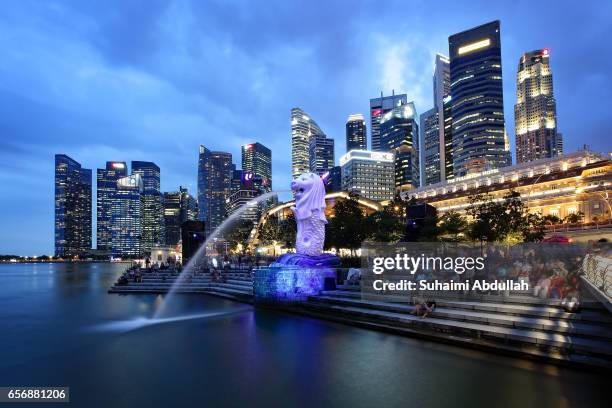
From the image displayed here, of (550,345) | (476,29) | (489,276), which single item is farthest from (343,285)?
(476,29)

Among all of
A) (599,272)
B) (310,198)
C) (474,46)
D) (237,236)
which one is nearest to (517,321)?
(599,272)

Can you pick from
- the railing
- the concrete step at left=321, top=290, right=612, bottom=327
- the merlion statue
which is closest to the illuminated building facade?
the merlion statue

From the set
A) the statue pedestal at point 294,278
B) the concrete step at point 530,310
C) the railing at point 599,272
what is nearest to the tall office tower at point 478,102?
the statue pedestal at point 294,278

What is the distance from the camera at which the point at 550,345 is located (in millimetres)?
9961

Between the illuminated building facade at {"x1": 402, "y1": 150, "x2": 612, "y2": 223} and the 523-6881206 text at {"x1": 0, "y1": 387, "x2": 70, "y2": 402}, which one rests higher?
the illuminated building facade at {"x1": 402, "y1": 150, "x2": 612, "y2": 223}

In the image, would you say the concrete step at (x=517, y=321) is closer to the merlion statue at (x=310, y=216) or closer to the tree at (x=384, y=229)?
the merlion statue at (x=310, y=216)

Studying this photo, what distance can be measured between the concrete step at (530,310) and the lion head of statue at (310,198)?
9025 millimetres

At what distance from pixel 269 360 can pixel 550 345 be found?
7.51 m

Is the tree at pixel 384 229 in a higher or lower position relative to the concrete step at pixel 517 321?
higher

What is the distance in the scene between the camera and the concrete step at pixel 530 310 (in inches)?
402

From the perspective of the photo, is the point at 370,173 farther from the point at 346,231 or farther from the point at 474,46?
the point at 346,231

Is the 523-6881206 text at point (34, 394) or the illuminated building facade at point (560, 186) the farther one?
the illuminated building facade at point (560, 186)

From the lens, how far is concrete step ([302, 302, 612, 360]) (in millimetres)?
9414

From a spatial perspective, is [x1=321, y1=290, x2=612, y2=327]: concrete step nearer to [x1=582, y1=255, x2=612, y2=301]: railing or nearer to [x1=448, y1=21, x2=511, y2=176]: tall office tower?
[x1=582, y1=255, x2=612, y2=301]: railing
